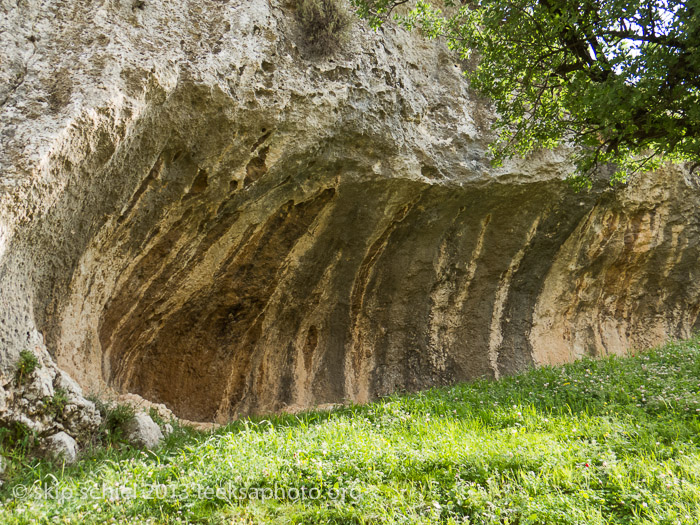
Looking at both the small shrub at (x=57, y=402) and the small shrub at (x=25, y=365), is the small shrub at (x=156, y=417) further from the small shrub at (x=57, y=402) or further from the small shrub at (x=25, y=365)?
the small shrub at (x=25, y=365)

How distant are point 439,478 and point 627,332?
9988 millimetres

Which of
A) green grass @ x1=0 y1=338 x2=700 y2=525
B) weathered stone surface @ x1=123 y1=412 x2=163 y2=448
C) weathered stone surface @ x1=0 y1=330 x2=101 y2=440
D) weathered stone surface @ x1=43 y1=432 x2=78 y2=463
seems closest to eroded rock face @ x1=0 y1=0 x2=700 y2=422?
weathered stone surface @ x1=0 y1=330 x2=101 y2=440

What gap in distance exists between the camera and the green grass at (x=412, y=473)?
10.2 feet

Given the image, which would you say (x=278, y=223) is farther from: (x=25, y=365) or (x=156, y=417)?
(x=25, y=365)

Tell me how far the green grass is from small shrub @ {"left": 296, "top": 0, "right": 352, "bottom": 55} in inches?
195

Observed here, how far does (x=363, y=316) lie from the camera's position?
9.11 meters

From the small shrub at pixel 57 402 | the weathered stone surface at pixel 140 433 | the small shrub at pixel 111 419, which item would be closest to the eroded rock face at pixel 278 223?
the small shrub at pixel 57 402

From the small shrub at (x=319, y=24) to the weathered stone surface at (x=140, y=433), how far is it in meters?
5.11

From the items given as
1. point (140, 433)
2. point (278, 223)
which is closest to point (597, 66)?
point (278, 223)

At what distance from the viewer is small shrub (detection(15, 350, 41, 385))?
4027mm

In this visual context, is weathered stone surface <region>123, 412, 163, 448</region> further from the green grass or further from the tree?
the tree

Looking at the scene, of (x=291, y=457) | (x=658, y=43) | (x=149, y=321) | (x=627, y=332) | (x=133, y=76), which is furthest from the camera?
(x=627, y=332)

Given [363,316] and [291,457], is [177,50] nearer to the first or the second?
[291,457]

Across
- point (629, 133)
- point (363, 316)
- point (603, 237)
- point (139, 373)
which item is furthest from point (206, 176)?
point (603, 237)
